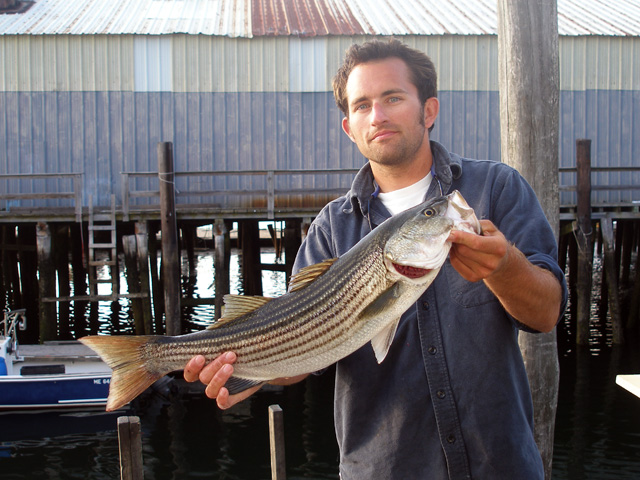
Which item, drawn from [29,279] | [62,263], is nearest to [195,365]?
[62,263]

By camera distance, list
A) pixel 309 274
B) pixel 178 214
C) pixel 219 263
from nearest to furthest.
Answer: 1. pixel 309 274
2. pixel 219 263
3. pixel 178 214

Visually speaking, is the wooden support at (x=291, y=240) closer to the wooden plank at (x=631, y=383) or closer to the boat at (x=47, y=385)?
the boat at (x=47, y=385)

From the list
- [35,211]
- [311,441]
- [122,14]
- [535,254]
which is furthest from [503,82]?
[122,14]

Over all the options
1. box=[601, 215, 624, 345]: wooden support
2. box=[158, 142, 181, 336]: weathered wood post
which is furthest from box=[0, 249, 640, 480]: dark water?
box=[601, 215, 624, 345]: wooden support

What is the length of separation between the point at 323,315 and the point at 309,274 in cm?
22

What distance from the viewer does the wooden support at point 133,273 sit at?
15.1m

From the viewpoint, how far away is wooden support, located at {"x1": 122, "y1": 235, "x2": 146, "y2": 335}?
49.6 feet

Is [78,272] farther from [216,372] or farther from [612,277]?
[216,372]

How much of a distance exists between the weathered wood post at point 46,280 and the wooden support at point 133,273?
1.80 m

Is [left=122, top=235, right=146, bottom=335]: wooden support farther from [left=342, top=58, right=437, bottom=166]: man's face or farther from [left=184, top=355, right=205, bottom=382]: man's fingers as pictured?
[left=342, top=58, right=437, bottom=166]: man's face

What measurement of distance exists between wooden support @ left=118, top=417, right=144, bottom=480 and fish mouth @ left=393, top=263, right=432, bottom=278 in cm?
358

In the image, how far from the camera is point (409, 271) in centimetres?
256

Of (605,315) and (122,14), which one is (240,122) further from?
(605,315)

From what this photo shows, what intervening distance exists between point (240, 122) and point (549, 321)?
14.6 m
